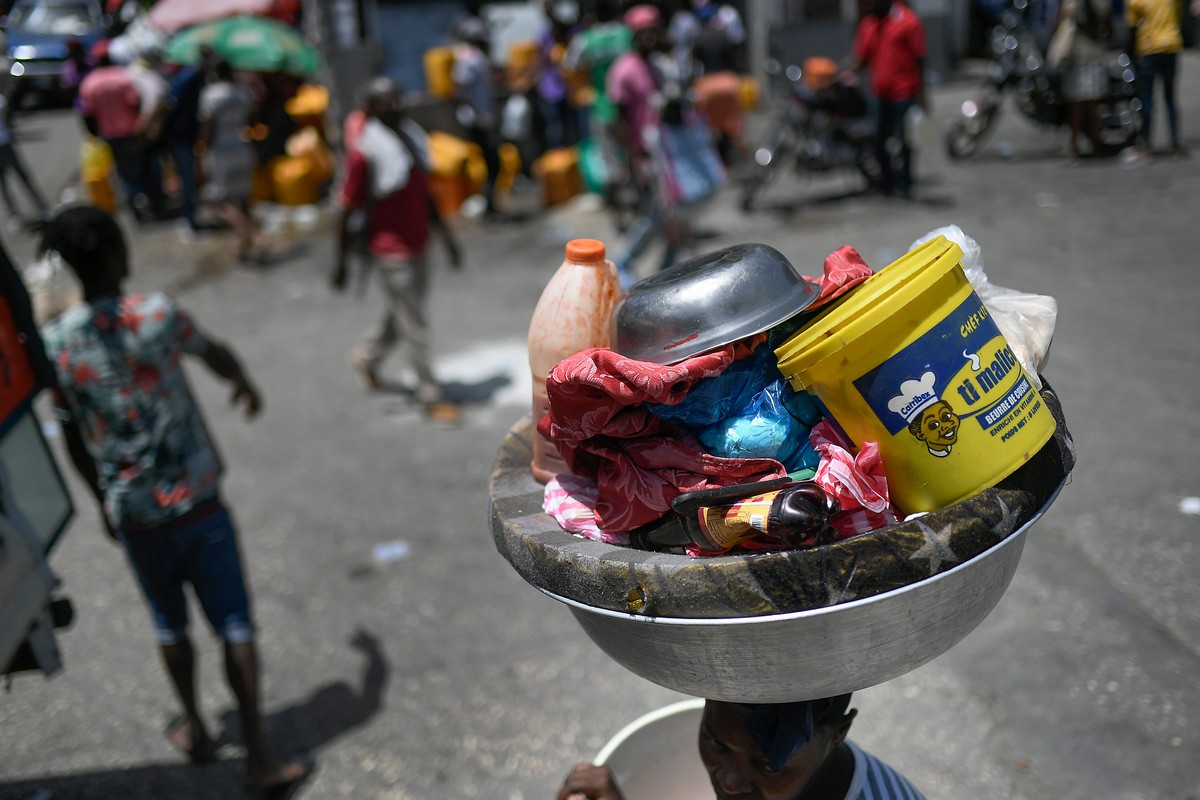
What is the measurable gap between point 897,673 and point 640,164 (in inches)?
262

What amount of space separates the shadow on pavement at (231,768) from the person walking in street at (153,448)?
13cm

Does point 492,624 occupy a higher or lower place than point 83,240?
lower

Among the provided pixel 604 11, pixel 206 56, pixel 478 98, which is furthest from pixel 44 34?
pixel 478 98

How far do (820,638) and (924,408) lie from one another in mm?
338

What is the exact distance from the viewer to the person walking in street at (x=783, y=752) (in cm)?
165

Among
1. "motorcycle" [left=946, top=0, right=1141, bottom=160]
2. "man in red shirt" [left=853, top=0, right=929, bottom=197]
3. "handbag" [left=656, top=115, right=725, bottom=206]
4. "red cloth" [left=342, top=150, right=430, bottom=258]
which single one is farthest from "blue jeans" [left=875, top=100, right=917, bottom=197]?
"red cloth" [left=342, top=150, right=430, bottom=258]

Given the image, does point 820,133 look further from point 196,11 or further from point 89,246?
point 89,246

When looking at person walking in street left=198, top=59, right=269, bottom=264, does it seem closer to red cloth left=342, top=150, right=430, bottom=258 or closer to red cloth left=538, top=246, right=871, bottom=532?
red cloth left=342, top=150, right=430, bottom=258

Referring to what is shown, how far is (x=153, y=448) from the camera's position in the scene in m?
3.08

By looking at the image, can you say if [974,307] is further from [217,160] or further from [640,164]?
[217,160]

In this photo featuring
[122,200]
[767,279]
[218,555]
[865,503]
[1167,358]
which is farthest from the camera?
[122,200]

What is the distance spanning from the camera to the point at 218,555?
3.24 metres

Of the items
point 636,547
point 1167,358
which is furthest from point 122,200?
point 636,547

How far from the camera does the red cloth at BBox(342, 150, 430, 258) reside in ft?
18.2
